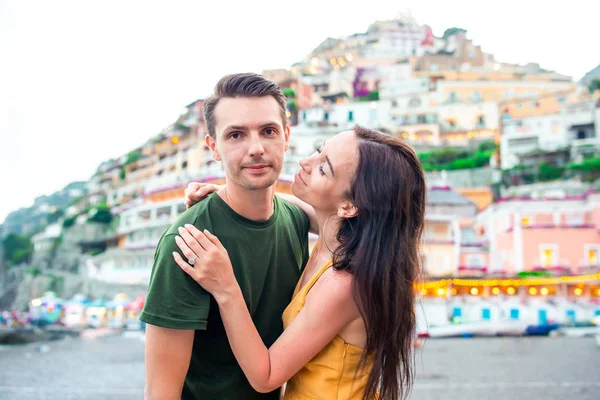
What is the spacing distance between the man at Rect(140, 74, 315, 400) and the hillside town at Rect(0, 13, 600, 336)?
20.8ft

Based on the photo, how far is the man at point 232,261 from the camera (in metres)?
2.31

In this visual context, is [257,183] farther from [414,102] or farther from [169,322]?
[414,102]

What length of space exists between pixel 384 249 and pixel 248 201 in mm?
672

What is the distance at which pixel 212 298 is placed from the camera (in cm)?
245

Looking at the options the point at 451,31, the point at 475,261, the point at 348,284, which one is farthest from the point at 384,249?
the point at 451,31

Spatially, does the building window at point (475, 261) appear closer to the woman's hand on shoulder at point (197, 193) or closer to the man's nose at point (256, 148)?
the woman's hand on shoulder at point (197, 193)

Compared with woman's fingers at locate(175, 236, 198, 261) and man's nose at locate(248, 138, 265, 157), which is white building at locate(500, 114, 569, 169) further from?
woman's fingers at locate(175, 236, 198, 261)

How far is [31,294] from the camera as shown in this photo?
38.8m

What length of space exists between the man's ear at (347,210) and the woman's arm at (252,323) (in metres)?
0.29

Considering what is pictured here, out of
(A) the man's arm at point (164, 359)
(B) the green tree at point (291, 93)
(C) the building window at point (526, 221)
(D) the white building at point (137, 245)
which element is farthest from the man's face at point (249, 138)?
(B) the green tree at point (291, 93)

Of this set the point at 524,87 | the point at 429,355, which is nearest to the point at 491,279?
the point at 429,355

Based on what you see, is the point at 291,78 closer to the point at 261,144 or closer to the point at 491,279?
the point at 491,279

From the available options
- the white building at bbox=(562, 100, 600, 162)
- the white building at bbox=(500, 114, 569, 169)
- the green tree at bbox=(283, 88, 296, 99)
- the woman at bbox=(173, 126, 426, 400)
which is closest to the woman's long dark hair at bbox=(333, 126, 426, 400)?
the woman at bbox=(173, 126, 426, 400)

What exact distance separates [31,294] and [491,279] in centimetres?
3046
